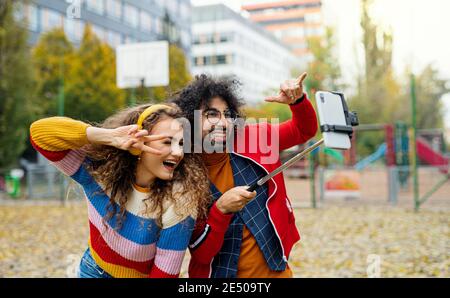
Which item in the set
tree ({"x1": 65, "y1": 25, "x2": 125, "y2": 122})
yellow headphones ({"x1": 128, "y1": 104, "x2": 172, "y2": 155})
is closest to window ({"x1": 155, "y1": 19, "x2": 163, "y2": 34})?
tree ({"x1": 65, "y1": 25, "x2": 125, "y2": 122})

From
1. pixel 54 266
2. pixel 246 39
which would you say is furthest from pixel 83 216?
pixel 246 39

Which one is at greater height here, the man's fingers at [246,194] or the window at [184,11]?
the window at [184,11]

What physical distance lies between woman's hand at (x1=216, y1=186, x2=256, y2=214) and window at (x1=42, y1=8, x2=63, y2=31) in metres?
25.8

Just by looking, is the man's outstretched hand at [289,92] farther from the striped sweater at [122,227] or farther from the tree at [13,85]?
the tree at [13,85]

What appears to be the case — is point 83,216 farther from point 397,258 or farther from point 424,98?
point 424,98

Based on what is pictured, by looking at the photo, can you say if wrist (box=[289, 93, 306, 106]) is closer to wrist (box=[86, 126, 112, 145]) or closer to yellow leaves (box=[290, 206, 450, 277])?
wrist (box=[86, 126, 112, 145])

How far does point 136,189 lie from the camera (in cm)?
186

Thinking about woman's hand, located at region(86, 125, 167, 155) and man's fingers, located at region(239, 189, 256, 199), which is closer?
woman's hand, located at region(86, 125, 167, 155)

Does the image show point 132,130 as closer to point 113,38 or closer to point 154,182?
point 154,182

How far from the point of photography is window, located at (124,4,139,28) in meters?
30.6

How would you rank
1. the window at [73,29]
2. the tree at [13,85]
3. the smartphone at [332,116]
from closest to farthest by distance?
the smartphone at [332,116]
the tree at [13,85]
the window at [73,29]

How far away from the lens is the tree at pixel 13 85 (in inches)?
612

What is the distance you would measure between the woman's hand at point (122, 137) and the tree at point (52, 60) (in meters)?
22.4

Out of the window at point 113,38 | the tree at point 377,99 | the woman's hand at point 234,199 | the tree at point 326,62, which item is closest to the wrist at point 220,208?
the woman's hand at point 234,199
